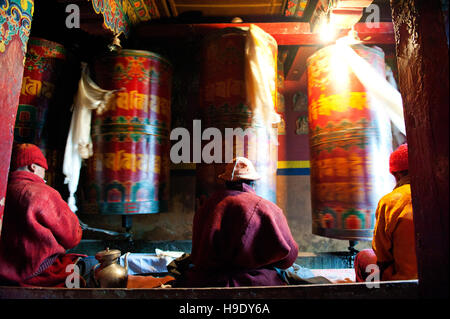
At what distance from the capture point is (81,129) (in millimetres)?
3646

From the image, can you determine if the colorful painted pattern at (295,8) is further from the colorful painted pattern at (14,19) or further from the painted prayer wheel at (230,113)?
the colorful painted pattern at (14,19)

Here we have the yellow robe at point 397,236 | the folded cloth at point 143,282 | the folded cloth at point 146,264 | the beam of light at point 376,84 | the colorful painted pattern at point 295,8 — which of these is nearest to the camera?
the yellow robe at point 397,236

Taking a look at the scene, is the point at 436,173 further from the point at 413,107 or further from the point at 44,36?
the point at 44,36

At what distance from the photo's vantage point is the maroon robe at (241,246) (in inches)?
78.7

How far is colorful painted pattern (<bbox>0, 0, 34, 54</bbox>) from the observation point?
1301 millimetres

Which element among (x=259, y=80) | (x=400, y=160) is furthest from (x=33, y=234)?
(x=400, y=160)

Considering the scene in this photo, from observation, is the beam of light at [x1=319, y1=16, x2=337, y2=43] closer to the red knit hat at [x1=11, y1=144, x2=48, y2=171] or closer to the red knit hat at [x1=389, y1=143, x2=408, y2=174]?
the red knit hat at [x1=389, y1=143, x2=408, y2=174]

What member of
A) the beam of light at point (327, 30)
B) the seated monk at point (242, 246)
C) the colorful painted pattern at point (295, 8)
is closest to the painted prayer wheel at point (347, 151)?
the beam of light at point (327, 30)

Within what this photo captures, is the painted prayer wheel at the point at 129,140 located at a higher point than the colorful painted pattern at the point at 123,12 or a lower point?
lower

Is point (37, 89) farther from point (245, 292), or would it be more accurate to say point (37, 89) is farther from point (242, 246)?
point (245, 292)

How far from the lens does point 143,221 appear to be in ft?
15.7

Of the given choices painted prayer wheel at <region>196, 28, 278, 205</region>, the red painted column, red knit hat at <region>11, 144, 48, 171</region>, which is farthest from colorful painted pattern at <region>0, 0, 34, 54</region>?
painted prayer wheel at <region>196, 28, 278, 205</region>

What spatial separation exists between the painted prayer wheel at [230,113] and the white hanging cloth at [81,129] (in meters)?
1.39

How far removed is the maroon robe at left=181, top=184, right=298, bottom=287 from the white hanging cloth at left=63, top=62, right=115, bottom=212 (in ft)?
7.86
